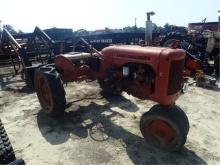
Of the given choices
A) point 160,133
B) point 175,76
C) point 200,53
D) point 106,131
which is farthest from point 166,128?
point 200,53

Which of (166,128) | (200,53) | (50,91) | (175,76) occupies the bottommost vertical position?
(200,53)

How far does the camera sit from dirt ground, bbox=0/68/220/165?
4080 millimetres

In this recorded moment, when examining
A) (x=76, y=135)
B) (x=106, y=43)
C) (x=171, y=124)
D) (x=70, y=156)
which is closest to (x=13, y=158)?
(x=70, y=156)

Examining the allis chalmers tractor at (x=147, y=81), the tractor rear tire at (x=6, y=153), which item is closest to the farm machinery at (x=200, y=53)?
the allis chalmers tractor at (x=147, y=81)

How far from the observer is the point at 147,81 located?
14.8ft

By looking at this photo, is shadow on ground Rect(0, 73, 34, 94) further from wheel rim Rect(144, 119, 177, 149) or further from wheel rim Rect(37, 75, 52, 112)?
wheel rim Rect(144, 119, 177, 149)

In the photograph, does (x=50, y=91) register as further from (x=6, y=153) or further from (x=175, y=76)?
(x=175, y=76)

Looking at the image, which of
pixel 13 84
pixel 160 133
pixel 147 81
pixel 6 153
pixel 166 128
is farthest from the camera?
pixel 13 84

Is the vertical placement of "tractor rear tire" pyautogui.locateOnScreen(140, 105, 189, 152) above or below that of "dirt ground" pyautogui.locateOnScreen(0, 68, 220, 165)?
above

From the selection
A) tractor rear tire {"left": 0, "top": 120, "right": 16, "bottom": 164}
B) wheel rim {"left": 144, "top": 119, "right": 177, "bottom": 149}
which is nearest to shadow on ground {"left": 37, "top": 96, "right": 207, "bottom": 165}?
wheel rim {"left": 144, "top": 119, "right": 177, "bottom": 149}

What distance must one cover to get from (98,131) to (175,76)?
1684mm

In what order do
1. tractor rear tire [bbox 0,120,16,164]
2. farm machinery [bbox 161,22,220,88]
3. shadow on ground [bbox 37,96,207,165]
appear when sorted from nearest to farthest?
1. tractor rear tire [bbox 0,120,16,164]
2. shadow on ground [bbox 37,96,207,165]
3. farm machinery [bbox 161,22,220,88]

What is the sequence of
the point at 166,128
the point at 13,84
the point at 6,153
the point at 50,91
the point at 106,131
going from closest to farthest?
the point at 6,153, the point at 166,128, the point at 106,131, the point at 50,91, the point at 13,84

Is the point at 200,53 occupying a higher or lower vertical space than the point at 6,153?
lower
